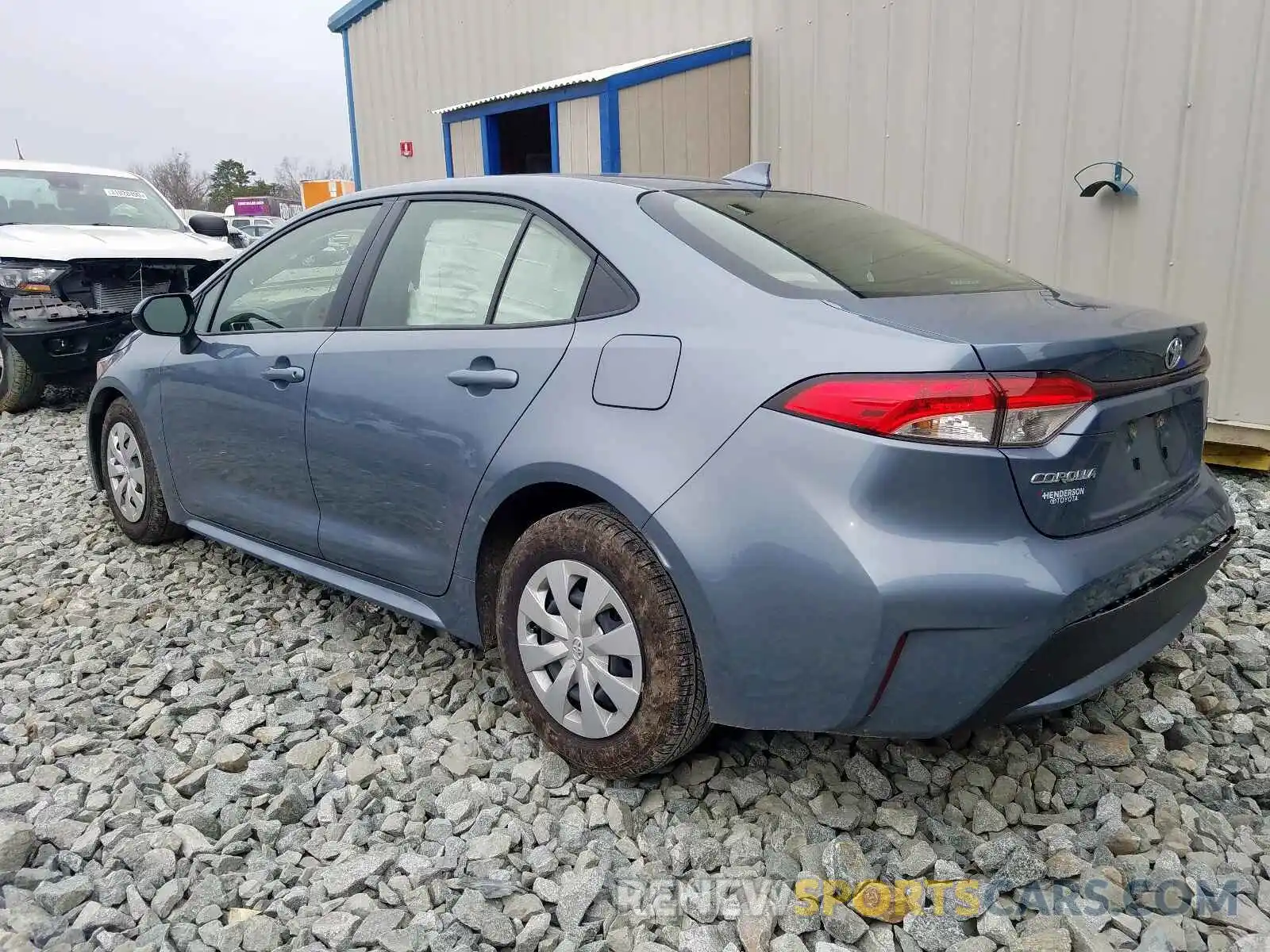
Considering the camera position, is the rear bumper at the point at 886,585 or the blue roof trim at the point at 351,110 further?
the blue roof trim at the point at 351,110

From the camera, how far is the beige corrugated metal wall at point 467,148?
26.6ft

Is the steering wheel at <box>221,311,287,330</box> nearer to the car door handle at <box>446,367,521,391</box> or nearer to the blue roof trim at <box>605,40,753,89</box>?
the car door handle at <box>446,367,521,391</box>

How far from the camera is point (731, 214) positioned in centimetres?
244

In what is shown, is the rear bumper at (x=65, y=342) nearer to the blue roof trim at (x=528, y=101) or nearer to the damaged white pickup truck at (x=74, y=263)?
the damaged white pickup truck at (x=74, y=263)

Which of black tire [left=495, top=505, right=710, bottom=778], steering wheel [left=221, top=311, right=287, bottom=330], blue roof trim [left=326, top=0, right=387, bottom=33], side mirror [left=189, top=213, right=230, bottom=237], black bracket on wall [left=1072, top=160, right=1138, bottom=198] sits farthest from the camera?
blue roof trim [left=326, top=0, right=387, bottom=33]

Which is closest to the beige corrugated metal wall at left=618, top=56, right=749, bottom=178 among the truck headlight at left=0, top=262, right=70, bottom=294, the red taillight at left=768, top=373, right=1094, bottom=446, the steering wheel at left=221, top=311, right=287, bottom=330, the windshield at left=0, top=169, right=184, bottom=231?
the steering wheel at left=221, top=311, right=287, bottom=330

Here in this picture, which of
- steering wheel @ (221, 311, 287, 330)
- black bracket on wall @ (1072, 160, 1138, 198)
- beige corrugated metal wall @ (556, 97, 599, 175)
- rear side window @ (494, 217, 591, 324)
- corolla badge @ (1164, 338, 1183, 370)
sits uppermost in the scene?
beige corrugated metal wall @ (556, 97, 599, 175)

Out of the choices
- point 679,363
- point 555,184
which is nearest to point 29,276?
point 555,184

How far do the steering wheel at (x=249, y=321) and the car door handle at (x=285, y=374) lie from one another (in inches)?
8.3

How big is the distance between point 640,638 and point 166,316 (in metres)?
2.46

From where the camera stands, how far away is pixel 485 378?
2.42 meters

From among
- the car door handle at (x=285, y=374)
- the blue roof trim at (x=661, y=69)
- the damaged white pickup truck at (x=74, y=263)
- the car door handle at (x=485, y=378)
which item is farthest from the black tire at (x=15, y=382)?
the car door handle at (x=485, y=378)

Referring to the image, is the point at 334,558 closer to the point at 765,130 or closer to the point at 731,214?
the point at 731,214

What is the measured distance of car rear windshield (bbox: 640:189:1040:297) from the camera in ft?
7.07
